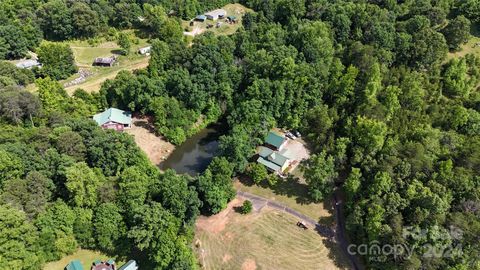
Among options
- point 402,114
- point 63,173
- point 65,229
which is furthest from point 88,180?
point 402,114

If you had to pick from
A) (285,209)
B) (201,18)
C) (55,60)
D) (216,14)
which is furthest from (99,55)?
(285,209)

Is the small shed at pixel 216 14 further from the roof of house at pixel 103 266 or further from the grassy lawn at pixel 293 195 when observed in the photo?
the roof of house at pixel 103 266

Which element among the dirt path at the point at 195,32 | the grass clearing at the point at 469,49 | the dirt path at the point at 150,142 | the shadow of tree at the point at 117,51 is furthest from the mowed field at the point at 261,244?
the dirt path at the point at 195,32

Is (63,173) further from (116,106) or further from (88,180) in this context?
(116,106)

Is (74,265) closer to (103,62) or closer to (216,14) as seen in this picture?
(103,62)

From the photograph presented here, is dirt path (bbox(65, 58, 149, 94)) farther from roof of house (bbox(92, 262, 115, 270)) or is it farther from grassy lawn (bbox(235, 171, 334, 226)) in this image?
roof of house (bbox(92, 262, 115, 270))
